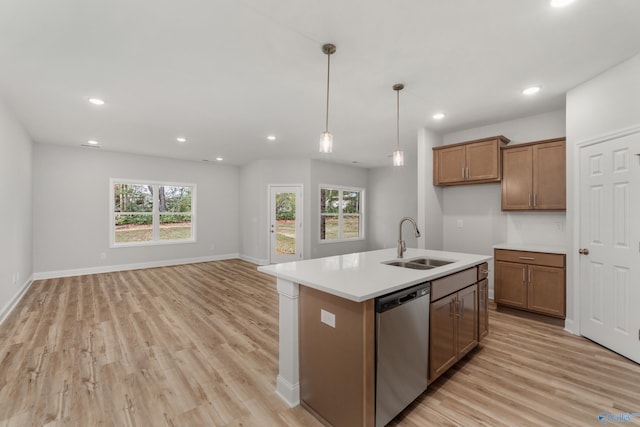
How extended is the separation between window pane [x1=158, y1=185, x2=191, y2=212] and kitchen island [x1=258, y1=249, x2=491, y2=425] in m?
5.79

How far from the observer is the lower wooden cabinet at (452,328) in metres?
2.02

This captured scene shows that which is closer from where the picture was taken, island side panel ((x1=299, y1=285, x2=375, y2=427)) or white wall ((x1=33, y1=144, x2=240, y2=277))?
island side panel ((x1=299, y1=285, x2=375, y2=427))

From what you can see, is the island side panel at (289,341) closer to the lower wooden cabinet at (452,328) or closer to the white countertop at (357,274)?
the white countertop at (357,274)

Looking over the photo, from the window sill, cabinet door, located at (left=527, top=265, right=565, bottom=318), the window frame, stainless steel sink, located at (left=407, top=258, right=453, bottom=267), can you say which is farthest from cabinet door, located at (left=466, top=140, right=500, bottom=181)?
the window sill

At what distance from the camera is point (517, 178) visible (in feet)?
12.3

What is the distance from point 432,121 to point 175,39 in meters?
3.38

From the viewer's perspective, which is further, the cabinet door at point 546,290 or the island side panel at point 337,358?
the cabinet door at point 546,290

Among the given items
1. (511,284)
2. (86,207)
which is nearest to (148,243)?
(86,207)

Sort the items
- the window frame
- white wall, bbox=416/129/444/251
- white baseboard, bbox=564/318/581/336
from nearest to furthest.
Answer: white baseboard, bbox=564/318/581/336 < white wall, bbox=416/129/444/251 < the window frame

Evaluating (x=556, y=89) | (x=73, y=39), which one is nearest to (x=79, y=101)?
(x=73, y=39)

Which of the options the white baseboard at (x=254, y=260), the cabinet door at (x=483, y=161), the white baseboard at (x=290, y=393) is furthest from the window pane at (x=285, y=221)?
the white baseboard at (x=290, y=393)

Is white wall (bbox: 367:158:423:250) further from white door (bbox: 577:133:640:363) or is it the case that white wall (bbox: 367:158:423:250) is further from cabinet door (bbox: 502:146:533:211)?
white door (bbox: 577:133:640:363)

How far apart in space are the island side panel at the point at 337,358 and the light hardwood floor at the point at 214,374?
0.62 ft

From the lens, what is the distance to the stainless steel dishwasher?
159 cm
